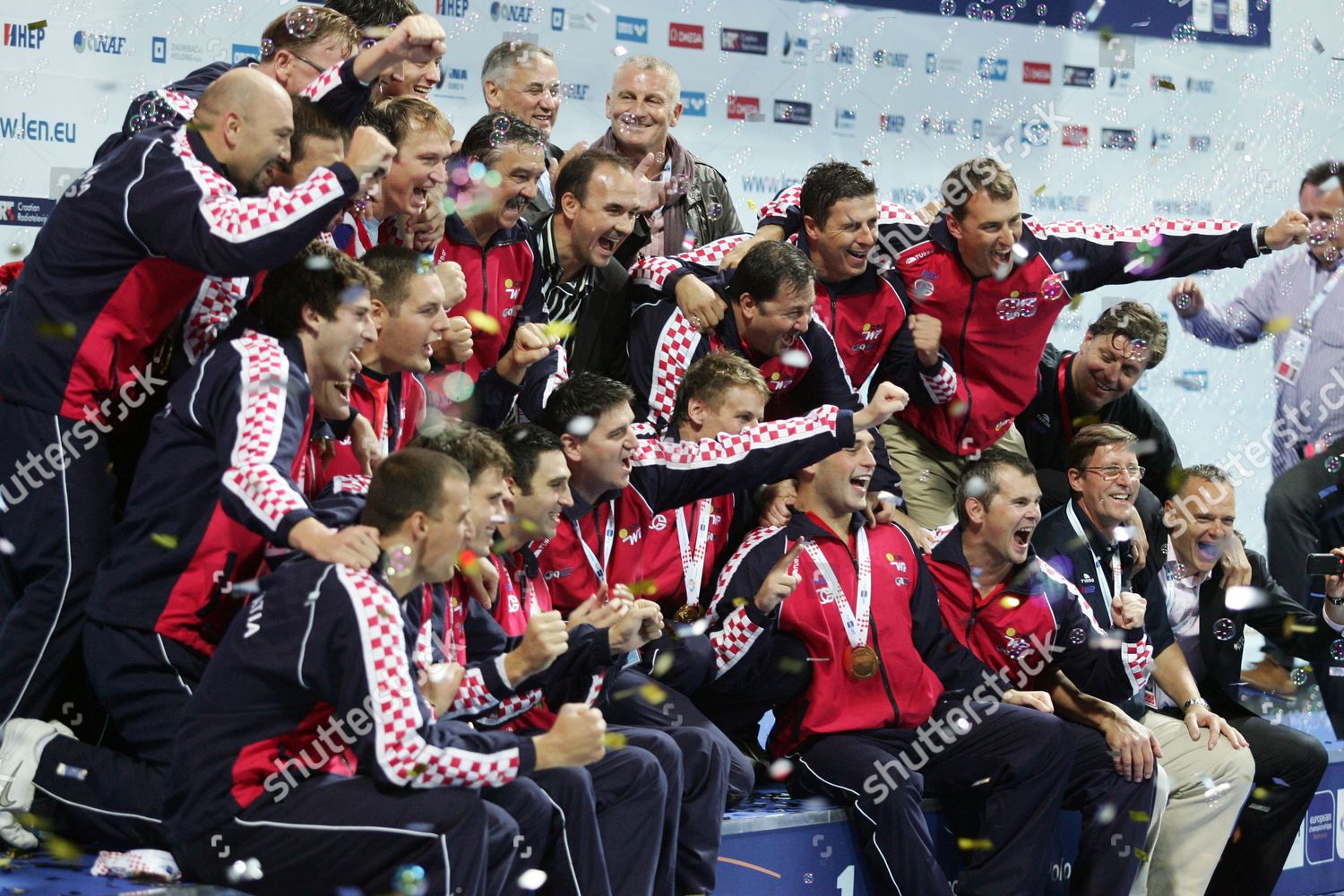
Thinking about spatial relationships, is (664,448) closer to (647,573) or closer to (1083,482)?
(647,573)

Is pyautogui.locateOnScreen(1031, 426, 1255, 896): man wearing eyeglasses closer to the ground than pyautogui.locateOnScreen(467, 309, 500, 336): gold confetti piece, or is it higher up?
closer to the ground

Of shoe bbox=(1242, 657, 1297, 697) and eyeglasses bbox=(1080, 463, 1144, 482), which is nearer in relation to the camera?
eyeglasses bbox=(1080, 463, 1144, 482)

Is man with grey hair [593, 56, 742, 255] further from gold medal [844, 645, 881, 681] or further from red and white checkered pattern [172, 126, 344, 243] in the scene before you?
red and white checkered pattern [172, 126, 344, 243]

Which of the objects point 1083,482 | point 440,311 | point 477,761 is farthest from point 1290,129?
point 477,761

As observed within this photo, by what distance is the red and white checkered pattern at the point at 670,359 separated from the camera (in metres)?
5.01

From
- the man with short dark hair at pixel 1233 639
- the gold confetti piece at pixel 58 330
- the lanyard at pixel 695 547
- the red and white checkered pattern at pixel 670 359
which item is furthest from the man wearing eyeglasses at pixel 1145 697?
the gold confetti piece at pixel 58 330

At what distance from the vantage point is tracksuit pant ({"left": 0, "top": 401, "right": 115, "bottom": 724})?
3611 millimetres

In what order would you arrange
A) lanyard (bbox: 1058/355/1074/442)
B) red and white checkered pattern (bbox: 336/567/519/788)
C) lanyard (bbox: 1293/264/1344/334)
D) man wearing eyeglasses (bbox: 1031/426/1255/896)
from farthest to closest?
lanyard (bbox: 1293/264/1344/334) → lanyard (bbox: 1058/355/1074/442) → man wearing eyeglasses (bbox: 1031/426/1255/896) → red and white checkered pattern (bbox: 336/567/519/788)

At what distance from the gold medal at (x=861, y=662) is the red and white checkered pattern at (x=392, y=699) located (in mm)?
1813

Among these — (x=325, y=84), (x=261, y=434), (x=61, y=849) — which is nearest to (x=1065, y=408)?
(x=325, y=84)

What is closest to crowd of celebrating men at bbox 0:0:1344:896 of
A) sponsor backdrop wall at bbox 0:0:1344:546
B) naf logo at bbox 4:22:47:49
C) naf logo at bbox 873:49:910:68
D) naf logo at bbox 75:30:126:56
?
sponsor backdrop wall at bbox 0:0:1344:546

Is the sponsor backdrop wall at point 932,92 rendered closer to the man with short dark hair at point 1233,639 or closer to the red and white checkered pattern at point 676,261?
the red and white checkered pattern at point 676,261

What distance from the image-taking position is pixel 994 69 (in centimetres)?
820

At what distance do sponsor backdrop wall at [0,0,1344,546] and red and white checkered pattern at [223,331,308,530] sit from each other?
9.64 ft
